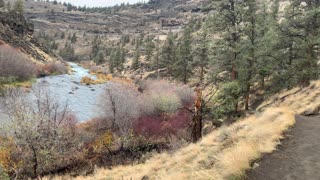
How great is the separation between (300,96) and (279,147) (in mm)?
15610

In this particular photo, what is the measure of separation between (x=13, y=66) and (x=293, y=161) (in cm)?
6777

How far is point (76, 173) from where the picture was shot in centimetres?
2689

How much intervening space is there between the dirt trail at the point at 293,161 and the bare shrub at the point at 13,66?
6253cm

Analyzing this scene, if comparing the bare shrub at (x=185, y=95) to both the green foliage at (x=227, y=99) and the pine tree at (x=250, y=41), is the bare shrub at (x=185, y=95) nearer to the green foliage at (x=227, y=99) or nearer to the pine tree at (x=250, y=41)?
the green foliage at (x=227, y=99)

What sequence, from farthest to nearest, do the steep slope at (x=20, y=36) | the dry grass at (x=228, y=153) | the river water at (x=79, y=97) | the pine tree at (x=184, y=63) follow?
the steep slope at (x=20, y=36) < the pine tree at (x=184, y=63) < the river water at (x=79, y=97) < the dry grass at (x=228, y=153)

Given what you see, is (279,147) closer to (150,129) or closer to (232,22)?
(232,22)

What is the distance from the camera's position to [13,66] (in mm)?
70062

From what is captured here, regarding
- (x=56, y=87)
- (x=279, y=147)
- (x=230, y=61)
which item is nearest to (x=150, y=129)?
(x=230, y=61)

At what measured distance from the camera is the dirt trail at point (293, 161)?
9297 millimetres

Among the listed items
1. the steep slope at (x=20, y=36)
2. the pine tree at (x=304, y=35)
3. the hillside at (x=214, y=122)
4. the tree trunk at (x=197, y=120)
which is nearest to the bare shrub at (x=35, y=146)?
the hillside at (x=214, y=122)

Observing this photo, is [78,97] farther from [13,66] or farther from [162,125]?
[162,125]

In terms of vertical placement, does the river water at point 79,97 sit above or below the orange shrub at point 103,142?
below

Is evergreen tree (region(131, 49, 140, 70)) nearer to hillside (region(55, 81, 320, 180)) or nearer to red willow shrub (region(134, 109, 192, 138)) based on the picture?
red willow shrub (region(134, 109, 192, 138))

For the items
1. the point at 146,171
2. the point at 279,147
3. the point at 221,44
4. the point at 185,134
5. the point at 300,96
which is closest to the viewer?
the point at 279,147
